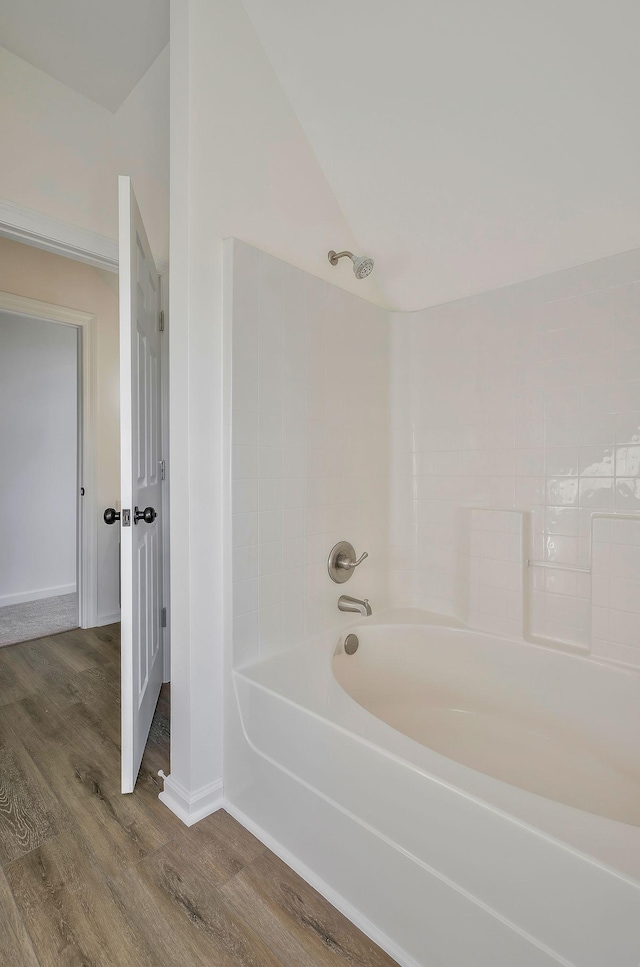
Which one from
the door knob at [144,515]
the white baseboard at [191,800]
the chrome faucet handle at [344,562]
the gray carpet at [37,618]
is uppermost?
the door knob at [144,515]

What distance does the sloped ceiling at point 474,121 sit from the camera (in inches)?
51.9

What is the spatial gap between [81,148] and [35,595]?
3.18 m

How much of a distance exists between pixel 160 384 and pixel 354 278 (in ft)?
3.41

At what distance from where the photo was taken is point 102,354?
3098 mm

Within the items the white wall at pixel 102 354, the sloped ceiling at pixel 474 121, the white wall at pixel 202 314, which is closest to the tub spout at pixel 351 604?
the white wall at pixel 202 314

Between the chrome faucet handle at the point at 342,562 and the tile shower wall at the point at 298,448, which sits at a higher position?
the tile shower wall at the point at 298,448

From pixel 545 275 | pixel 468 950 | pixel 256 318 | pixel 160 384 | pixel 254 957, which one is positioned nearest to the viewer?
pixel 468 950

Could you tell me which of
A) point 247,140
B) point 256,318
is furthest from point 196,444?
point 247,140

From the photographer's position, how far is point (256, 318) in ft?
5.14

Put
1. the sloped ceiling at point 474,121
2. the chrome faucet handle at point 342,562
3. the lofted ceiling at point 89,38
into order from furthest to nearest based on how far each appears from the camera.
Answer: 1. the chrome faucet handle at point 342,562
2. the lofted ceiling at point 89,38
3. the sloped ceiling at point 474,121

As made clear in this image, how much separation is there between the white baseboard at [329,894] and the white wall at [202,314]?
20 centimetres

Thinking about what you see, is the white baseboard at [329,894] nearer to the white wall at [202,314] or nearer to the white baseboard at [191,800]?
the white baseboard at [191,800]

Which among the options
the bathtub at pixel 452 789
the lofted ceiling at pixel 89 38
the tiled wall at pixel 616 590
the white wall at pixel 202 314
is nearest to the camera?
the bathtub at pixel 452 789

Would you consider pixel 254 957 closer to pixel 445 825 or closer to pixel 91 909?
pixel 91 909
